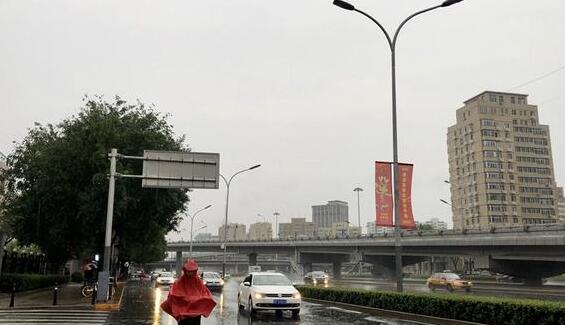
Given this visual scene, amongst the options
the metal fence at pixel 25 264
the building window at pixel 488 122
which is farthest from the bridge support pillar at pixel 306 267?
the building window at pixel 488 122

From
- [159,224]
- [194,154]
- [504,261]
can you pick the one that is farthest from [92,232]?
[504,261]

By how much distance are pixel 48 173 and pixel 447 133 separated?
134 m

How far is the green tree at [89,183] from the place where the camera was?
29625mm

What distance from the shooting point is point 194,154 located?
26719mm

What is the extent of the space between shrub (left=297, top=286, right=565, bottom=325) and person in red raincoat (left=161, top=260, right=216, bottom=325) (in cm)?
904

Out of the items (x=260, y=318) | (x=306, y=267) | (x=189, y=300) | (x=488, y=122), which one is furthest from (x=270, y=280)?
(x=488, y=122)

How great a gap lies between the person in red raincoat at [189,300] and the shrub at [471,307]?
9.04 metres

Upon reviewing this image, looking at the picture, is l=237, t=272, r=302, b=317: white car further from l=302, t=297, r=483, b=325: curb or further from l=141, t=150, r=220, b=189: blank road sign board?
l=141, t=150, r=220, b=189: blank road sign board

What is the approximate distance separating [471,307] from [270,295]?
658 cm

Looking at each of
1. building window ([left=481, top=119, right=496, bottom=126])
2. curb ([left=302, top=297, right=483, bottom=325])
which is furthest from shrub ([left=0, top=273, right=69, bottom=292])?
building window ([left=481, top=119, right=496, bottom=126])

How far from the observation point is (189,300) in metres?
7.59

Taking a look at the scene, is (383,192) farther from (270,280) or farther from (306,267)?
(306,267)

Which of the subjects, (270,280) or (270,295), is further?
(270,280)

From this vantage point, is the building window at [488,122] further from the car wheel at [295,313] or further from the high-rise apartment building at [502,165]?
the car wheel at [295,313]
